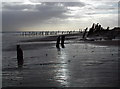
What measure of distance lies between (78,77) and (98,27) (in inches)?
2301

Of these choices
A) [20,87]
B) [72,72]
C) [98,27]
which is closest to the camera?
[20,87]

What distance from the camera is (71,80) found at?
11.6 m

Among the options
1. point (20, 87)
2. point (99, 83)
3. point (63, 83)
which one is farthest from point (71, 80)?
point (20, 87)

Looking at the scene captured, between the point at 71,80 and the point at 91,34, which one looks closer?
the point at 71,80

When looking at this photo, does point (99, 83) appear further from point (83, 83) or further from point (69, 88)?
point (69, 88)

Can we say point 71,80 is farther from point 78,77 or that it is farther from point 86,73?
point 86,73

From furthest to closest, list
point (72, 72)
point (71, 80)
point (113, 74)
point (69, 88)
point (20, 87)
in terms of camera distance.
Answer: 1. point (72, 72)
2. point (113, 74)
3. point (71, 80)
4. point (20, 87)
5. point (69, 88)

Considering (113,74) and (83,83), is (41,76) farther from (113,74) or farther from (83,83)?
(113,74)

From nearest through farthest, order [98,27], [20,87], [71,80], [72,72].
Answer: [20,87]
[71,80]
[72,72]
[98,27]

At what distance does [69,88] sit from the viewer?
393 inches

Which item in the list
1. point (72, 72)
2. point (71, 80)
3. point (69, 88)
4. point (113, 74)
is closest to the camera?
point (69, 88)

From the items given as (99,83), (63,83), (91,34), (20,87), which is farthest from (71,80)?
(91,34)

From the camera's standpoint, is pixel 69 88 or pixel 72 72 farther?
pixel 72 72

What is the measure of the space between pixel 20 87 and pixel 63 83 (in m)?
2.07
